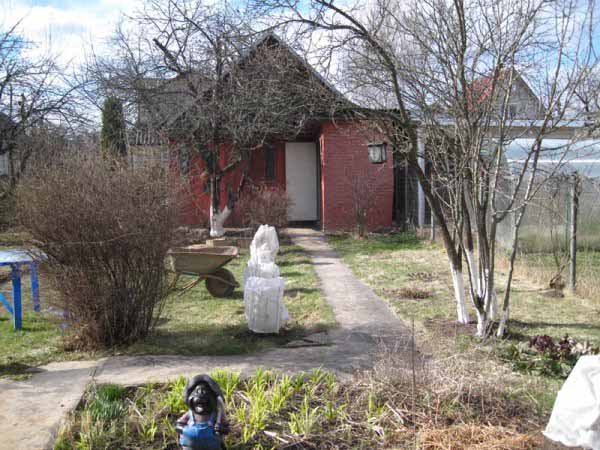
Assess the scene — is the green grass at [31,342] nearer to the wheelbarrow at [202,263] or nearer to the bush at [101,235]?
the bush at [101,235]

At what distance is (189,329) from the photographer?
6559 millimetres

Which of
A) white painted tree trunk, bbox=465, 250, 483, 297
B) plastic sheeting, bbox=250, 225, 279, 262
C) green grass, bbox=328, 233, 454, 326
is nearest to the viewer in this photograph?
white painted tree trunk, bbox=465, 250, 483, 297

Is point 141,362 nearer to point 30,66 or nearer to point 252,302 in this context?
point 252,302

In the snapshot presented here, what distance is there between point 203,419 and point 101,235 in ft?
8.72

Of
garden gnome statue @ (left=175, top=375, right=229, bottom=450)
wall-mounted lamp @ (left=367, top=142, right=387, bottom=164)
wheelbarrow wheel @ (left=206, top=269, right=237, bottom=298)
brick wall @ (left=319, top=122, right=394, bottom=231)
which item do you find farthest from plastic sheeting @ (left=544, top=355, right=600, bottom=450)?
brick wall @ (left=319, top=122, right=394, bottom=231)

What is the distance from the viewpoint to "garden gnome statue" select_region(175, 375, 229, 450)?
308 cm

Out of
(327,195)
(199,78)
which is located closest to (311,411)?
(199,78)

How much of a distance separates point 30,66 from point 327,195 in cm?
1081

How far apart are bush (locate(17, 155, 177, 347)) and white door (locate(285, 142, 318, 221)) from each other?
45.5ft

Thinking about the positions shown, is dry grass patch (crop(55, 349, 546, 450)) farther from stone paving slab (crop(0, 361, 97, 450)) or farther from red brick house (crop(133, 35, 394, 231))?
red brick house (crop(133, 35, 394, 231))

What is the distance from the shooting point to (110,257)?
17.6 feet

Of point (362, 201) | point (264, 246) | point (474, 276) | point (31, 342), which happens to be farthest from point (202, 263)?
point (362, 201)

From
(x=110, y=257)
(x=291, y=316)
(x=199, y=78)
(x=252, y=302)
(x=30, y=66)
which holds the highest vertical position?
(x=30, y=66)

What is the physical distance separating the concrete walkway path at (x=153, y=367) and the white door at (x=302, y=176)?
12.3 m
